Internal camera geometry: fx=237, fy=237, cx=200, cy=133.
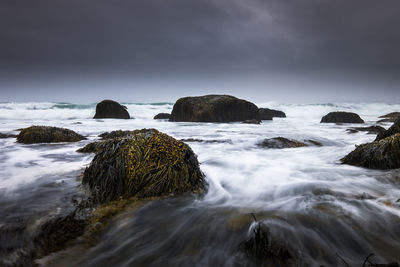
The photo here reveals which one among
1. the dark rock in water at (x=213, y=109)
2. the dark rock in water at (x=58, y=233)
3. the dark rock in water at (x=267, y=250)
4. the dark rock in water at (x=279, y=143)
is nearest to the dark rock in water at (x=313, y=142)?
the dark rock in water at (x=279, y=143)

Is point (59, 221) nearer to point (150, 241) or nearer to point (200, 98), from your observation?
point (150, 241)

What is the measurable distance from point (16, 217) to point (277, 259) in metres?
2.59

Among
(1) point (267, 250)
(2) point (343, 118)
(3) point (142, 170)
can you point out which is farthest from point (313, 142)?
(2) point (343, 118)

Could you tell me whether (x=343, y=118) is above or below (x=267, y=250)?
above

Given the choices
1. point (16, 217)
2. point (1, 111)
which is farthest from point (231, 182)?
point (1, 111)

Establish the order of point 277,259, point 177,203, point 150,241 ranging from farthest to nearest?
point 177,203 < point 150,241 < point 277,259

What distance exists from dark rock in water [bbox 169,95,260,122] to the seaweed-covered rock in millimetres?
14152

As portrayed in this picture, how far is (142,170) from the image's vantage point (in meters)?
3.06

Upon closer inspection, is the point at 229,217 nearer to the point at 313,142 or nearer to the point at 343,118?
the point at 313,142

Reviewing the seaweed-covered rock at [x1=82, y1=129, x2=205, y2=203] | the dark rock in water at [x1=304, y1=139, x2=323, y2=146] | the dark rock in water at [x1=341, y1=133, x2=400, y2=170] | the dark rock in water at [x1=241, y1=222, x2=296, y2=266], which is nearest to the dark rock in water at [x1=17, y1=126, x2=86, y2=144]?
the seaweed-covered rock at [x1=82, y1=129, x2=205, y2=203]

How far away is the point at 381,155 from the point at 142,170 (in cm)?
410

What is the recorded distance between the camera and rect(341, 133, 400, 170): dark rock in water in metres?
4.06

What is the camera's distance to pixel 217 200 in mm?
3115

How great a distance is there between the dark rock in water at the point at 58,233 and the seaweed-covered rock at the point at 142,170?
0.48 meters
